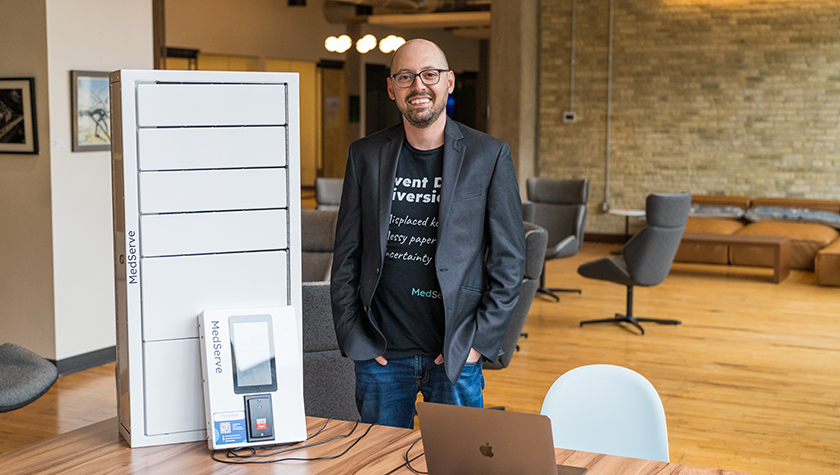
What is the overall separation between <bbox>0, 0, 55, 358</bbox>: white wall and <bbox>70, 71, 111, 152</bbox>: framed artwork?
0.59 ft

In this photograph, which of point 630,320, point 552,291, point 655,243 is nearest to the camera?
point 655,243

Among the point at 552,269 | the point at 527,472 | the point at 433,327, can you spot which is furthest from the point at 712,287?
the point at 527,472

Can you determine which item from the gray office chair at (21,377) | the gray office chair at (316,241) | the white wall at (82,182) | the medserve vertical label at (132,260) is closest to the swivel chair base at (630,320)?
the gray office chair at (316,241)

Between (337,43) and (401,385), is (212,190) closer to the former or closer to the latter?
(401,385)

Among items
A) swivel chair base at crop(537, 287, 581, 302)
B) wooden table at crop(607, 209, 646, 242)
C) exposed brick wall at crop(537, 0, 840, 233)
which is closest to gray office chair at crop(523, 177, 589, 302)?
swivel chair base at crop(537, 287, 581, 302)

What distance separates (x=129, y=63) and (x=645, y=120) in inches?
316

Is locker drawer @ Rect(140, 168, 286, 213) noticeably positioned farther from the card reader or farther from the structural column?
the structural column

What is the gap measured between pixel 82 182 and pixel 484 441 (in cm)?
455

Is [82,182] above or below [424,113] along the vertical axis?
below

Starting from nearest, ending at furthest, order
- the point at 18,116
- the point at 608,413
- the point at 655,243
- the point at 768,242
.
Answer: the point at 608,413
the point at 18,116
the point at 655,243
the point at 768,242

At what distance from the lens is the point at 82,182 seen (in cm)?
A: 539

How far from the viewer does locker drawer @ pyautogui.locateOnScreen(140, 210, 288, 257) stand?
6.53 feet

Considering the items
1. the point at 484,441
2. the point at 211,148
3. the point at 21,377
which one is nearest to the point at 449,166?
the point at 211,148

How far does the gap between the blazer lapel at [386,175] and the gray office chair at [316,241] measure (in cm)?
304
